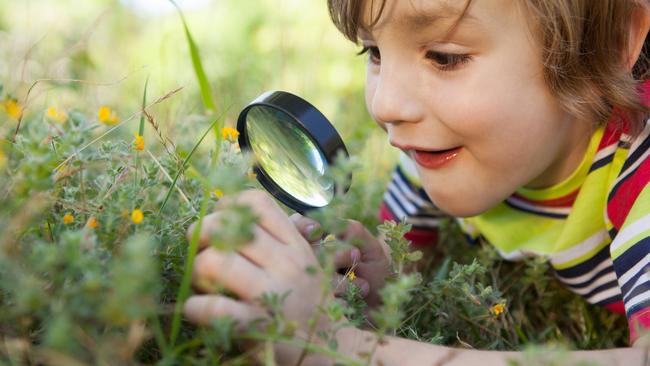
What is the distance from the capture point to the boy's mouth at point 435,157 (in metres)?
2.12

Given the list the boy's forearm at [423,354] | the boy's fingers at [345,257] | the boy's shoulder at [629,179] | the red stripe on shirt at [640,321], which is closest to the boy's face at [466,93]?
the boy's shoulder at [629,179]

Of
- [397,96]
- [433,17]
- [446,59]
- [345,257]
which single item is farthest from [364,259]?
[433,17]

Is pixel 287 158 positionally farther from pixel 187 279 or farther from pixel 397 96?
pixel 187 279

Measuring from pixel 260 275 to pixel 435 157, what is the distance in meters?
0.83

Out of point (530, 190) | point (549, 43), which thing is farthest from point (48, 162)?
point (530, 190)

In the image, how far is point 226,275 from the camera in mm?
1460

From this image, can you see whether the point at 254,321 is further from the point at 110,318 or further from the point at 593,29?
the point at 593,29

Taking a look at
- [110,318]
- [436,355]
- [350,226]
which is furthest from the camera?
[350,226]

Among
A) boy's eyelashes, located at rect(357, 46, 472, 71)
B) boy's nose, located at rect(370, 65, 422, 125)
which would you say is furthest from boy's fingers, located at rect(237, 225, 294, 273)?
boy's eyelashes, located at rect(357, 46, 472, 71)

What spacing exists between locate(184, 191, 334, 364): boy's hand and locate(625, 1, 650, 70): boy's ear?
1.14m

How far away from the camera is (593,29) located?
81.6 inches

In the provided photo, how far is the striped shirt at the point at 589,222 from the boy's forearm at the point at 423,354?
0.17 meters

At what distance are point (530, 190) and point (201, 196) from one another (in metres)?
1.16

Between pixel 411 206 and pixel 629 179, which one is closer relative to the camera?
pixel 629 179
